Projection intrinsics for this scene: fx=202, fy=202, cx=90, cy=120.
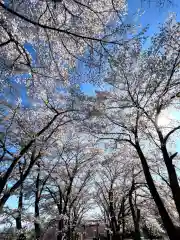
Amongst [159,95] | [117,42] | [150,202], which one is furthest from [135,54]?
[150,202]

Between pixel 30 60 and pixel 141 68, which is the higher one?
pixel 141 68

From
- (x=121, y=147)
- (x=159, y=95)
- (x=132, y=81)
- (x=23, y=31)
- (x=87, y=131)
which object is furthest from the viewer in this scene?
(x=121, y=147)

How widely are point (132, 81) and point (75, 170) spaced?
8827 mm

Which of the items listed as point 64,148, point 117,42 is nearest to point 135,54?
point 117,42

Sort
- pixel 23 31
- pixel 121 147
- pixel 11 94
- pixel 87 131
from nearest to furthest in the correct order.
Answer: pixel 23 31, pixel 11 94, pixel 87 131, pixel 121 147

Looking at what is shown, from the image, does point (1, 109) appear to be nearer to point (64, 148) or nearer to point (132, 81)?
point (132, 81)

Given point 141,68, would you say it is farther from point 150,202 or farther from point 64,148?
point 150,202

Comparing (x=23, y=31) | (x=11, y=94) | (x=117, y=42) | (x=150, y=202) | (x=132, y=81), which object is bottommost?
(x=150, y=202)

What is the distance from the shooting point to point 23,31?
4.87m

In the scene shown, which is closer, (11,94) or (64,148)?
(11,94)

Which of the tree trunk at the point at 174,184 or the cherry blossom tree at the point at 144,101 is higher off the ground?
the cherry blossom tree at the point at 144,101

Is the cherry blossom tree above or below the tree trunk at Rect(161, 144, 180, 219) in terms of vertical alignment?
above

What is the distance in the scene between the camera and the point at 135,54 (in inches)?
319

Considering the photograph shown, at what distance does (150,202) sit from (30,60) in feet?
69.1
